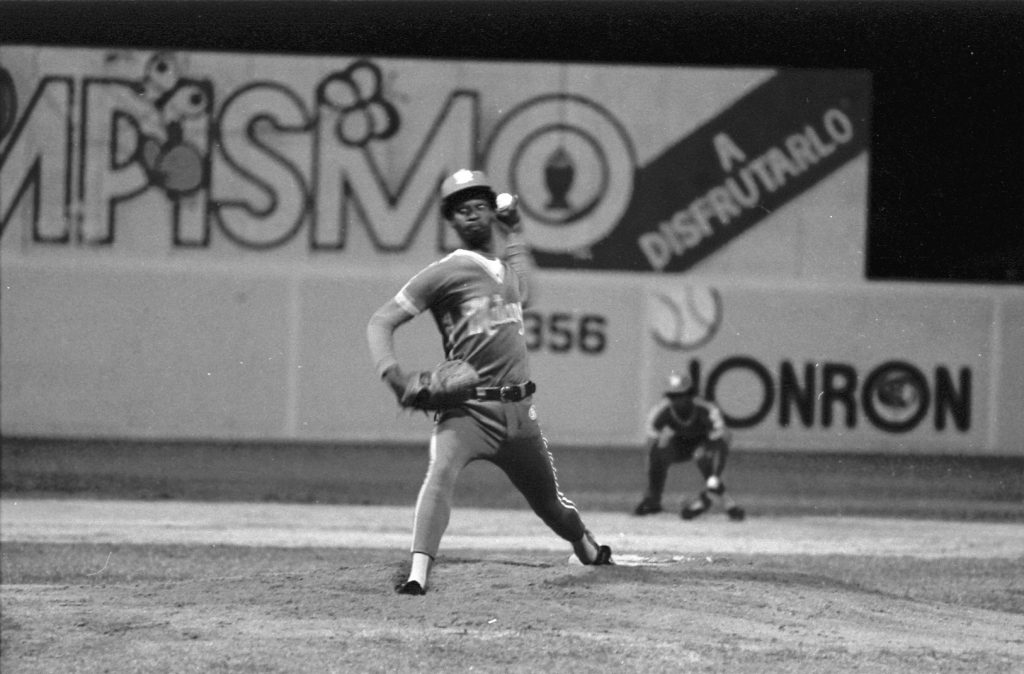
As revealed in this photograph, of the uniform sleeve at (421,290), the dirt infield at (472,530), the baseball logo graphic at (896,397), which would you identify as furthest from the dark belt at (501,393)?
the baseball logo graphic at (896,397)

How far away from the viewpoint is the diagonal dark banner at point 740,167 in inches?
844

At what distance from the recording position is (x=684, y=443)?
1363 centimetres

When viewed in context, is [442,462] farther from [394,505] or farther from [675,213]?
[675,213]

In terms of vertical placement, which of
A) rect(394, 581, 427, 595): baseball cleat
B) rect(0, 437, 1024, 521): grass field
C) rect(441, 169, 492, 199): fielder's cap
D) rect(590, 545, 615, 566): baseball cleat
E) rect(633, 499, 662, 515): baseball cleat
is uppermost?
rect(441, 169, 492, 199): fielder's cap

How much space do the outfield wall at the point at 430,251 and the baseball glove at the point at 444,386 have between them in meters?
13.9

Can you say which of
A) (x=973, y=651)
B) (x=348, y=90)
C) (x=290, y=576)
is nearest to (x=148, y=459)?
(x=348, y=90)

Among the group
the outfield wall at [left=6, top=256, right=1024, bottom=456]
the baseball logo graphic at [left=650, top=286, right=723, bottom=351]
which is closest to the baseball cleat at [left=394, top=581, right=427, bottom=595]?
the outfield wall at [left=6, top=256, right=1024, bottom=456]

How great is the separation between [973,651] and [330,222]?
50.7 feet

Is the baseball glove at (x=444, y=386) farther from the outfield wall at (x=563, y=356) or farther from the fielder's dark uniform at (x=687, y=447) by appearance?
the outfield wall at (x=563, y=356)

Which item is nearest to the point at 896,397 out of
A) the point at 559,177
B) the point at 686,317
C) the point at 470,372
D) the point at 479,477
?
the point at 686,317

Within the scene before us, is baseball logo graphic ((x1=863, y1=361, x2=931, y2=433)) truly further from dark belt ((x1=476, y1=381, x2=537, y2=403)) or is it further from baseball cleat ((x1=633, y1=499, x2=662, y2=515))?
dark belt ((x1=476, y1=381, x2=537, y2=403))

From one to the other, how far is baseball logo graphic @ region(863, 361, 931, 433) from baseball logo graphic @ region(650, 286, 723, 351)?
2300 millimetres

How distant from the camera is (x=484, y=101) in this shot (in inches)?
830

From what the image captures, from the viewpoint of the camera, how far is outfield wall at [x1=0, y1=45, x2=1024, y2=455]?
20.7m
